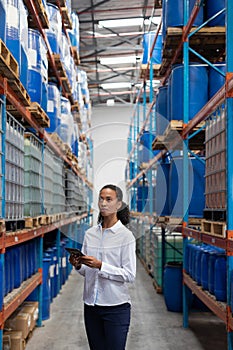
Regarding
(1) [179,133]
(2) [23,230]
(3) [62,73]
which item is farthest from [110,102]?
(2) [23,230]

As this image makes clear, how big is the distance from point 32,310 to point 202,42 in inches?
162

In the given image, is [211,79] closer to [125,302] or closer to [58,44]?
[58,44]

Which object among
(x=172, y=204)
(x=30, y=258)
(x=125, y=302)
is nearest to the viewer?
(x=125, y=302)

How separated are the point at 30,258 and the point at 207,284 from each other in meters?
2.10

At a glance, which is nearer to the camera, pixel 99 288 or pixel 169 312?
pixel 99 288

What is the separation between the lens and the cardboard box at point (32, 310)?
16.6ft

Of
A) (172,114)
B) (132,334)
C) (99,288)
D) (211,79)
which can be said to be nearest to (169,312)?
(132,334)

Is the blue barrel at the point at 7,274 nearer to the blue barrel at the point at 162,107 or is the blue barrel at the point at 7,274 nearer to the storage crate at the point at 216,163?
the storage crate at the point at 216,163

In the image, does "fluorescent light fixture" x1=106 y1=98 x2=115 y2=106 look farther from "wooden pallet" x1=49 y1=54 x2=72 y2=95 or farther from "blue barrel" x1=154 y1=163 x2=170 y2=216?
"blue barrel" x1=154 y1=163 x2=170 y2=216

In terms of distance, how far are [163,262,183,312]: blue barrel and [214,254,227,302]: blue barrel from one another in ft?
7.50

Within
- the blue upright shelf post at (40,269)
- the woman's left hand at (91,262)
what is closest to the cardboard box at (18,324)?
the blue upright shelf post at (40,269)

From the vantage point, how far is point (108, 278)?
301 centimetres

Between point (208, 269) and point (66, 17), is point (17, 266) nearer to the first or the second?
point (208, 269)

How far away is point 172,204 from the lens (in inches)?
247
